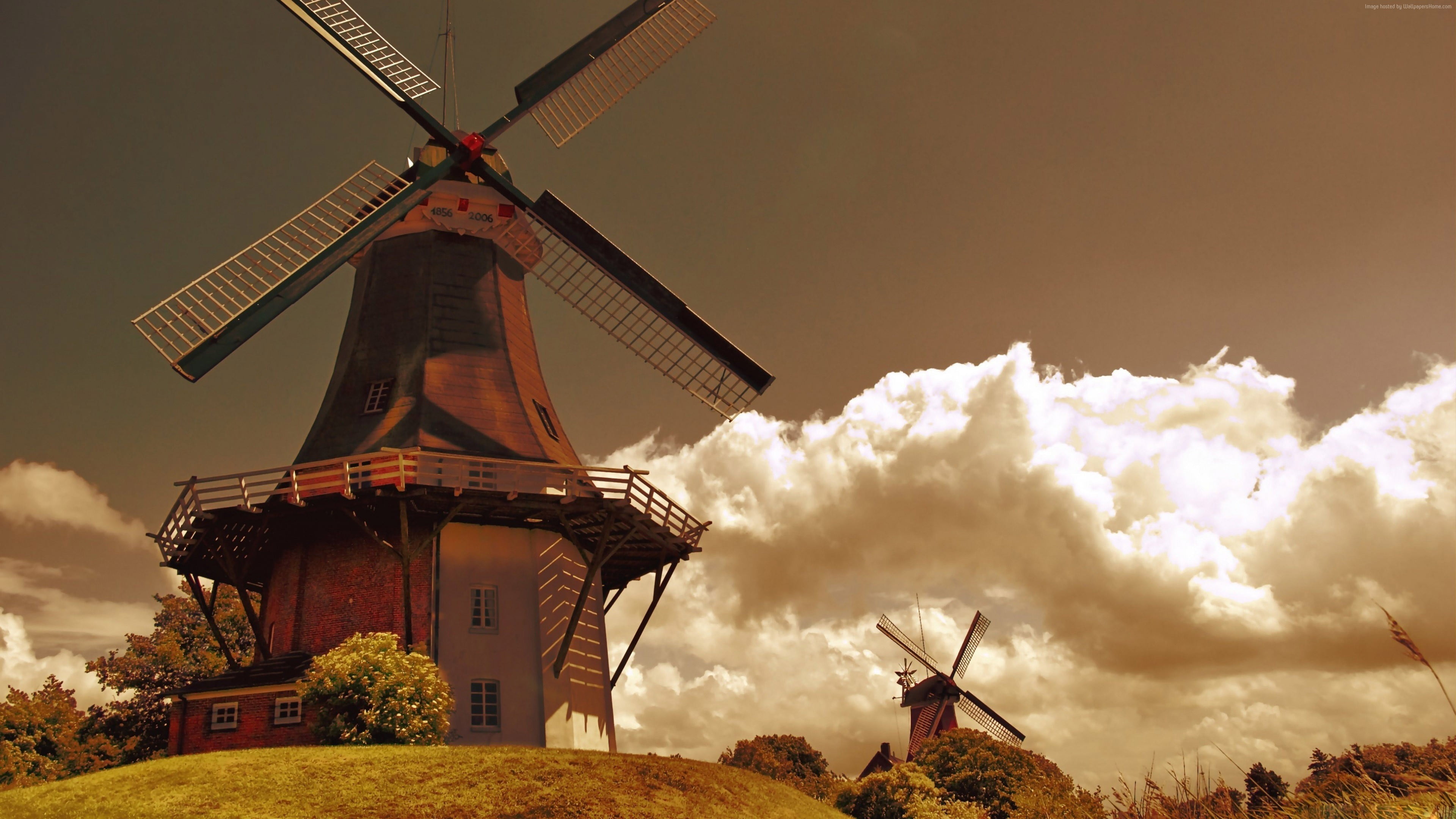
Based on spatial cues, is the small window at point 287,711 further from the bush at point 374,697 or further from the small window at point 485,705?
the small window at point 485,705

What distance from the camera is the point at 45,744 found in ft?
105

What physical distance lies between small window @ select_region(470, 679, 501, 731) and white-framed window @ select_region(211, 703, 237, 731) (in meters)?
4.98

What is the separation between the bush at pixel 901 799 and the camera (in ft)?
Answer: 78.0

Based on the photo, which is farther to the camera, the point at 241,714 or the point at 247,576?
the point at 247,576

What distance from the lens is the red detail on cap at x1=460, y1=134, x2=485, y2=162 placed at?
92.5 ft

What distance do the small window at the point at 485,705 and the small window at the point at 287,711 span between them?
3591mm

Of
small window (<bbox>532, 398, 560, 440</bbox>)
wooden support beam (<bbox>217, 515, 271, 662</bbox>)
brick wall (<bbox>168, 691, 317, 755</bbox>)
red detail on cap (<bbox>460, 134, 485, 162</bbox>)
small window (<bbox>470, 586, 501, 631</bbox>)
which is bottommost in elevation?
brick wall (<bbox>168, 691, 317, 755</bbox>)

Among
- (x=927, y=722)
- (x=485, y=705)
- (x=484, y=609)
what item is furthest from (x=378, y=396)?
(x=927, y=722)

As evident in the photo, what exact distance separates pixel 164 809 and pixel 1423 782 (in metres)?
15.8

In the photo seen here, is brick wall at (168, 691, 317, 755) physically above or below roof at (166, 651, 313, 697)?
below

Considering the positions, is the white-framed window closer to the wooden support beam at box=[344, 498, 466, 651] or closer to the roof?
the roof

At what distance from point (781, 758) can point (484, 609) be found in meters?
41.3

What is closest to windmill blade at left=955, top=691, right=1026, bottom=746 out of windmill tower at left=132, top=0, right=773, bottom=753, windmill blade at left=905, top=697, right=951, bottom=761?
windmill blade at left=905, top=697, right=951, bottom=761

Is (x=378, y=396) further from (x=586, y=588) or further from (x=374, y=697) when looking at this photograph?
(x=374, y=697)
